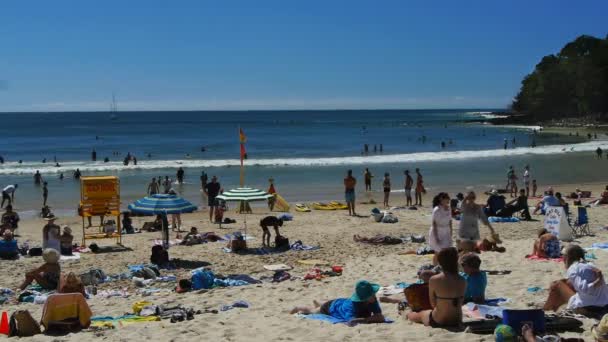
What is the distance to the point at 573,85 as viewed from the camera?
107 m

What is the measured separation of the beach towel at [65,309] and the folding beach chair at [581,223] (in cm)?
1010

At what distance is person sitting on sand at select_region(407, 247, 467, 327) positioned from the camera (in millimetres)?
6574

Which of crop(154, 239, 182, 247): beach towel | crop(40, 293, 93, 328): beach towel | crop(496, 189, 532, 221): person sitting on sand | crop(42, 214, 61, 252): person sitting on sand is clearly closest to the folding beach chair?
crop(496, 189, 532, 221): person sitting on sand

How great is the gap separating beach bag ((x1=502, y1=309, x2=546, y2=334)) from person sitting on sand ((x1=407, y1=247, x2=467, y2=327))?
0.55 m

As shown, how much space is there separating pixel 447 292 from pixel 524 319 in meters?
0.78

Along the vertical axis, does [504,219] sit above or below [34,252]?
above

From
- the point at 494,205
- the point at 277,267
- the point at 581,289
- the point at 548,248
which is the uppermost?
the point at 494,205

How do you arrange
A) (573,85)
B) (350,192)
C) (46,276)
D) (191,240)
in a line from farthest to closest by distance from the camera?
1. (573,85)
2. (350,192)
3. (191,240)
4. (46,276)

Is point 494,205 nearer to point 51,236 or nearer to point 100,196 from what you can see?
point 100,196

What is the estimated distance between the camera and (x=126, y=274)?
1156 centimetres

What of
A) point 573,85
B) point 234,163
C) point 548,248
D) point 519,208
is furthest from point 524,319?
point 573,85

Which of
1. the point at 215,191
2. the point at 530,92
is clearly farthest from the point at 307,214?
the point at 530,92

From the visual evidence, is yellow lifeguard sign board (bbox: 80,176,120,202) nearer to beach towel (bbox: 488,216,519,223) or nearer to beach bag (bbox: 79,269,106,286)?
beach bag (bbox: 79,269,106,286)

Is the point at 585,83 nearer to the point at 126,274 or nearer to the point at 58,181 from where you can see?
the point at 58,181
